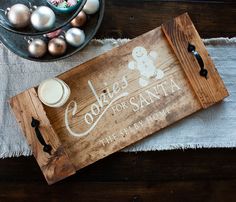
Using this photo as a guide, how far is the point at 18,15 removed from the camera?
2.35 feet

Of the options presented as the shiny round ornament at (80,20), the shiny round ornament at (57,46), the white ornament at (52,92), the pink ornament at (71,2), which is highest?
the pink ornament at (71,2)

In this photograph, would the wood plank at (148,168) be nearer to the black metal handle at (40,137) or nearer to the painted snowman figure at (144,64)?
the black metal handle at (40,137)

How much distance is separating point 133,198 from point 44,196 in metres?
0.19

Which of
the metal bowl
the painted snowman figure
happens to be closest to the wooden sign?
the painted snowman figure

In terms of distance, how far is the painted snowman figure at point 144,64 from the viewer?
2.72 feet

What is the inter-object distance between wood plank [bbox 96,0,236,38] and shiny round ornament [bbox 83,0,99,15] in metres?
0.06

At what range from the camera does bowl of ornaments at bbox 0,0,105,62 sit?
2.37 ft

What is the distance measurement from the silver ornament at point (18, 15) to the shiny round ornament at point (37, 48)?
6 cm

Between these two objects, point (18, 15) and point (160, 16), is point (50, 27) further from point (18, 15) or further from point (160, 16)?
point (160, 16)

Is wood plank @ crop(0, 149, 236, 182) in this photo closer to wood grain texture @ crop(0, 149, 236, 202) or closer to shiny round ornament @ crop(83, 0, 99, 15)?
wood grain texture @ crop(0, 149, 236, 202)

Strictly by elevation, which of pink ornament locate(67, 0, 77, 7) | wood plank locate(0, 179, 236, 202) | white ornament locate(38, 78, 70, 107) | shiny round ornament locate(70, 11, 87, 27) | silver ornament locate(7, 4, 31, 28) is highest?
silver ornament locate(7, 4, 31, 28)

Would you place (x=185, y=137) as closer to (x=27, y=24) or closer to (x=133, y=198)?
(x=133, y=198)

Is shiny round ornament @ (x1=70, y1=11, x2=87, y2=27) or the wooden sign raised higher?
shiny round ornament @ (x1=70, y1=11, x2=87, y2=27)

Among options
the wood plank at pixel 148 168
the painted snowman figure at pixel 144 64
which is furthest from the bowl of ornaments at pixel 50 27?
the wood plank at pixel 148 168
